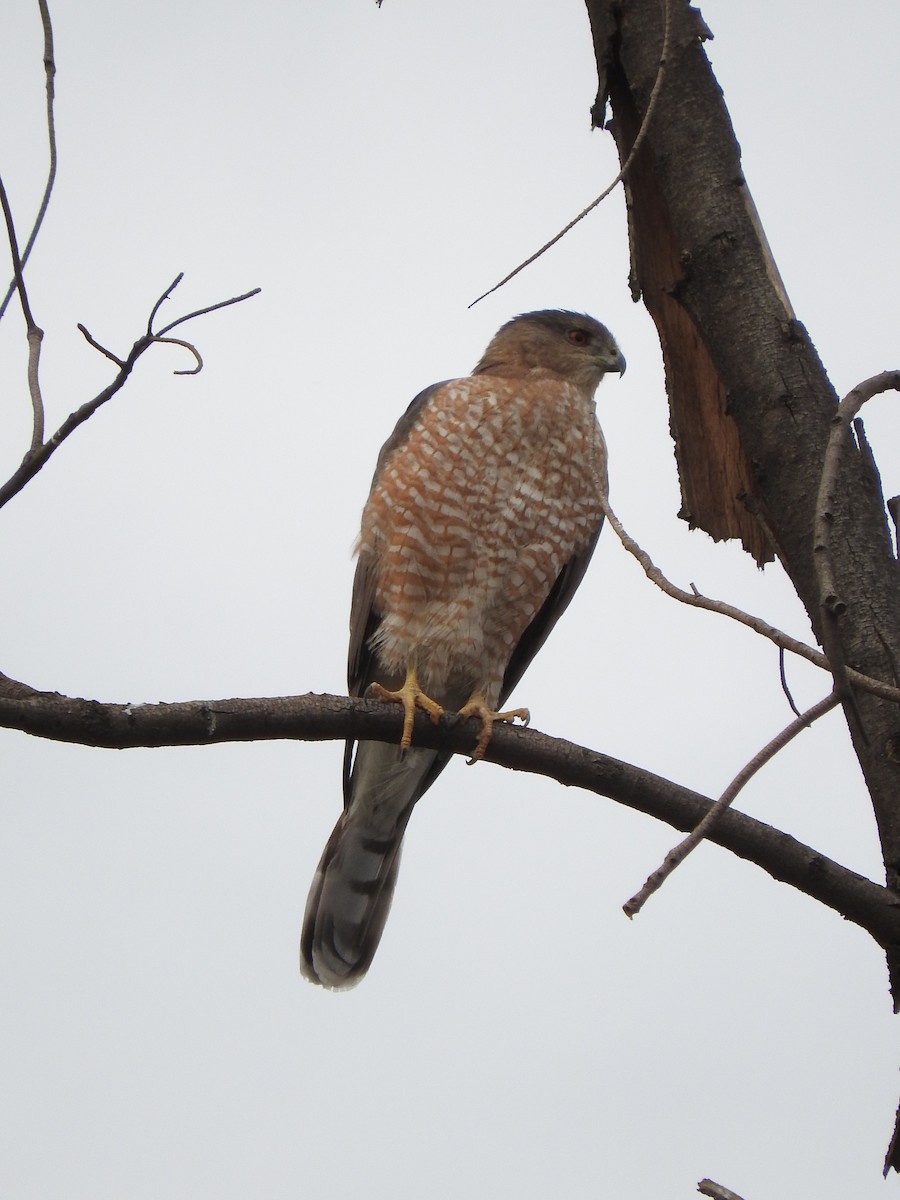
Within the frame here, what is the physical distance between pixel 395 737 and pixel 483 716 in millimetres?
659

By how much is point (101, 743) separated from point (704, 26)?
7.91 feet

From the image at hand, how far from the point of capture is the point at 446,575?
14.5 ft

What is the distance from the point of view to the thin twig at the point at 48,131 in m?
2.57

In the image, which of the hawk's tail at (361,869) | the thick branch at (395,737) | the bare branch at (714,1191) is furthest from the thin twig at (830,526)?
the hawk's tail at (361,869)

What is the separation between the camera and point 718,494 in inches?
147

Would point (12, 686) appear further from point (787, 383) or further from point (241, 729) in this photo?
point (787, 383)

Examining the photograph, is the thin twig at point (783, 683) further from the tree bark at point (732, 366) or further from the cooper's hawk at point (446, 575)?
the cooper's hawk at point (446, 575)

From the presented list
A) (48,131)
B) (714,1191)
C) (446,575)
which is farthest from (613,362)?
(714,1191)

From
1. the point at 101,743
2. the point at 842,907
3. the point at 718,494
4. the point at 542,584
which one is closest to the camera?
the point at 101,743

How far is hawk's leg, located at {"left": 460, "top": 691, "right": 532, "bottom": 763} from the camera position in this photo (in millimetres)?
3225

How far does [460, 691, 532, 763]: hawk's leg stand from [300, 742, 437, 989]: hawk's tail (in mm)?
393

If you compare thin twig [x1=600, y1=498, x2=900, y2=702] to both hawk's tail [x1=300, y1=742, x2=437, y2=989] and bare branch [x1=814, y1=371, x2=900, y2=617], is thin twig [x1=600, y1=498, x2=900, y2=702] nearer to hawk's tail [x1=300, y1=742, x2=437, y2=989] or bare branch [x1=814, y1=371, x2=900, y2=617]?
bare branch [x1=814, y1=371, x2=900, y2=617]

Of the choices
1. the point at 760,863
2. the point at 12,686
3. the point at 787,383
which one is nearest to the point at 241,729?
the point at 12,686

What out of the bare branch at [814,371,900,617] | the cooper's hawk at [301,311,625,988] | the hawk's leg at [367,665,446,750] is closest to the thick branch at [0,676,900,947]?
the hawk's leg at [367,665,446,750]
